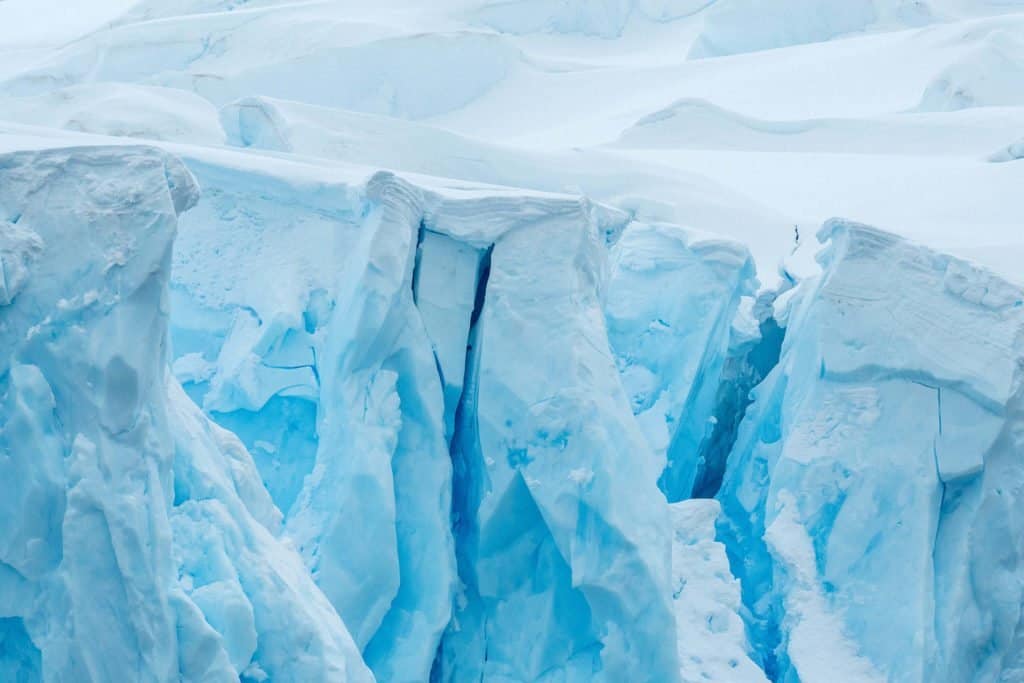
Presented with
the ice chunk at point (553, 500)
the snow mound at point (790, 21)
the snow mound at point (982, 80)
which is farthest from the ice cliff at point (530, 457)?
the snow mound at point (790, 21)

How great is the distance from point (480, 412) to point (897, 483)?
59.4 inches

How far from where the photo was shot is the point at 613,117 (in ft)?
35.0

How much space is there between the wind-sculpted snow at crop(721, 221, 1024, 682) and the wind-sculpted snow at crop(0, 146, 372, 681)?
2.11 m

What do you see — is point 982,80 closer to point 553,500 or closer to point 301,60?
point 301,60

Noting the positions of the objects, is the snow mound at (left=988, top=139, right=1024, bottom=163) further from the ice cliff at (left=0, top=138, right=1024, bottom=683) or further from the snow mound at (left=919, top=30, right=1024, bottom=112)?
the ice cliff at (left=0, top=138, right=1024, bottom=683)

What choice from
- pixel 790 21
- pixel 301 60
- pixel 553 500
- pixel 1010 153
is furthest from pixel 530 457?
pixel 790 21

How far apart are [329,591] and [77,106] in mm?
4559

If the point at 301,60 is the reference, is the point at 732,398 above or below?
below

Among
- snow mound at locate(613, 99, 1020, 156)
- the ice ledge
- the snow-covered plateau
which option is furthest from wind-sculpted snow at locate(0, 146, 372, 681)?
snow mound at locate(613, 99, 1020, 156)

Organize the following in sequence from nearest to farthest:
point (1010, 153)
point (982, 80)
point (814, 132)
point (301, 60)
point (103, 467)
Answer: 1. point (103, 467)
2. point (1010, 153)
3. point (814, 132)
4. point (982, 80)
5. point (301, 60)

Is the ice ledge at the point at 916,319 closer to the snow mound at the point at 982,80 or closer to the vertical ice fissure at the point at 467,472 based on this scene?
the vertical ice fissure at the point at 467,472

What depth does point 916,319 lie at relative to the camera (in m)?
4.25

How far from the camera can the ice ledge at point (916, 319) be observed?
13.4 ft

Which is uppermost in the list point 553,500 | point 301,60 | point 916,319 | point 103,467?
point 103,467
